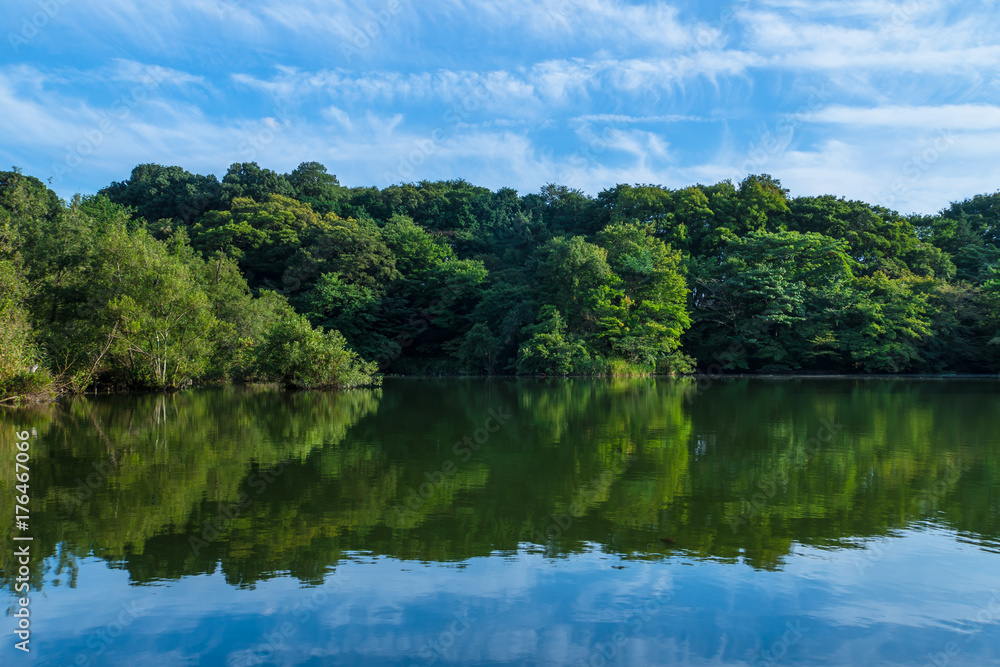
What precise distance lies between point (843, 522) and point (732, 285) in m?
32.3

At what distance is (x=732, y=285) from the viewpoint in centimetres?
3619

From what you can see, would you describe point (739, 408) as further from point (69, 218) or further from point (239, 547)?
point (69, 218)

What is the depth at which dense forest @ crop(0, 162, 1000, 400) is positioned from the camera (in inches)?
948

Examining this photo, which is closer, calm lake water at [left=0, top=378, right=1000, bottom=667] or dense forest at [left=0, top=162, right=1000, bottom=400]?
calm lake water at [left=0, top=378, right=1000, bottom=667]

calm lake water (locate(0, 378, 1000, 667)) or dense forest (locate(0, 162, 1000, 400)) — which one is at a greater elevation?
dense forest (locate(0, 162, 1000, 400))

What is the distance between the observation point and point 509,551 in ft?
16.5

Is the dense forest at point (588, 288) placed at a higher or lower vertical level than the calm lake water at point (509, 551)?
higher

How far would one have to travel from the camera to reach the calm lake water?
361 cm

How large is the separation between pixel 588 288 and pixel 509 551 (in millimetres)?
29253

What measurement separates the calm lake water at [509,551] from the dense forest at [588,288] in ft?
46.9

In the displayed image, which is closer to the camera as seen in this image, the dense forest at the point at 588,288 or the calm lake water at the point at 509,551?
the calm lake water at the point at 509,551

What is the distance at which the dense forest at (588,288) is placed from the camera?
948 inches

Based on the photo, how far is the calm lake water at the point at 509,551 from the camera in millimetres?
3609

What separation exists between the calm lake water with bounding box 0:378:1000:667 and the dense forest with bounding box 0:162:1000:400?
1430 cm
